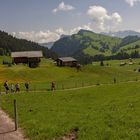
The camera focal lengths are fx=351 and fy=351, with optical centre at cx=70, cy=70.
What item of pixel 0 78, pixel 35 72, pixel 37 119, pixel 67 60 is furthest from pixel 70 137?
pixel 67 60

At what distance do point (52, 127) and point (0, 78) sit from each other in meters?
89.1

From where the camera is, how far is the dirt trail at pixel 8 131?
72.9 ft

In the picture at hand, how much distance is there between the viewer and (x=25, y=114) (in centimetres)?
3025

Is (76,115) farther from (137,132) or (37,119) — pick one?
(137,132)

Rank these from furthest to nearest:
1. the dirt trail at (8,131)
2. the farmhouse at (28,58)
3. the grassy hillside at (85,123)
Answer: the farmhouse at (28,58) < the dirt trail at (8,131) < the grassy hillside at (85,123)

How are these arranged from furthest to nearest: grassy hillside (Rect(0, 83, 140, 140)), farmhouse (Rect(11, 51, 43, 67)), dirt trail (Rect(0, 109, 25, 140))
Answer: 1. farmhouse (Rect(11, 51, 43, 67))
2. dirt trail (Rect(0, 109, 25, 140))
3. grassy hillside (Rect(0, 83, 140, 140))

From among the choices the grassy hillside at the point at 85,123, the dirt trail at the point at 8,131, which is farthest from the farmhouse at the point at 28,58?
the dirt trail at the point at 8,131

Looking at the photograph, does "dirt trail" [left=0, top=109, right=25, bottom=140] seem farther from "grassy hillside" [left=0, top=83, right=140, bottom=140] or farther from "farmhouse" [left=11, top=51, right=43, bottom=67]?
"farmhouse" [left=11, top=51, right=43, bottom=67]

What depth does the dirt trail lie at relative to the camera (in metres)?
22.2

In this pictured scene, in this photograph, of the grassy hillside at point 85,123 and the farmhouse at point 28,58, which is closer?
the grassy hillside at point 85,123

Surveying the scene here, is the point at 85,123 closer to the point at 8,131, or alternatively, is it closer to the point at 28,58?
the point at 8,131

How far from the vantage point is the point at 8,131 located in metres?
23.9

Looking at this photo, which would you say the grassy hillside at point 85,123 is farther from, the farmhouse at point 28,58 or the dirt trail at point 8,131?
the farmhouse at point 28,58

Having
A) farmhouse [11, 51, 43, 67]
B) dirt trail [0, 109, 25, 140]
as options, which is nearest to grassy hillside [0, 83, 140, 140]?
dirt trail [0, 109, 25, 140]
